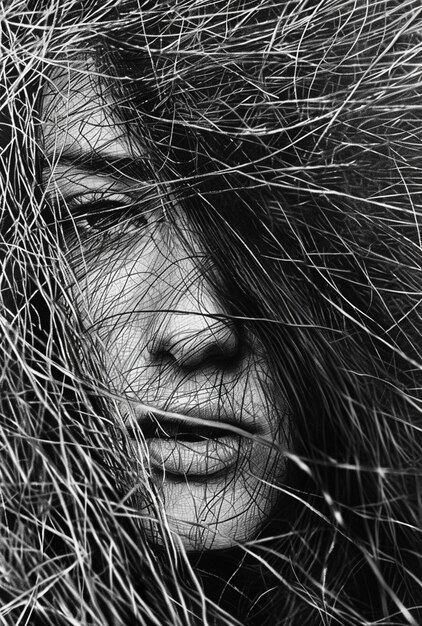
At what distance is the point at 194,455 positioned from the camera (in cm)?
39

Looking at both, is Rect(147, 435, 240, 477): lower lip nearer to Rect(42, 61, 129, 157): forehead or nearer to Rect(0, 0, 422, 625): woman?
Rect(0, 0, 422, 625): woman

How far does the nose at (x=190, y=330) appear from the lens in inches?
15.3

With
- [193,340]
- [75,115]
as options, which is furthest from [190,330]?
[75,115]

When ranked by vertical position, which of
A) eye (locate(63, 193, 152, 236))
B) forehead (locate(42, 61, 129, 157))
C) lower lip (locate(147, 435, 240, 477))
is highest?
forehead (locate(42, 61, 129, 157))

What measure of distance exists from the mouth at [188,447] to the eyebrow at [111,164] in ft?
0.41

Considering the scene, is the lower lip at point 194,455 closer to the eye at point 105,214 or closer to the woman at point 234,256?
the woman at point 234,256

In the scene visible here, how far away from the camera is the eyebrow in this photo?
1.26 ft

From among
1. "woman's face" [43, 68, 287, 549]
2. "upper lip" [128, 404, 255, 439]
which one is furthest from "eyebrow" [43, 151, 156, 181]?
"upper lip" [128, 404, 255, 439]

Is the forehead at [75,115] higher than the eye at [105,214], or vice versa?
the forehead at [75,115]

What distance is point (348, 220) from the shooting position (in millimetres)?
398

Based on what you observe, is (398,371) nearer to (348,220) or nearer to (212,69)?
(348,220)

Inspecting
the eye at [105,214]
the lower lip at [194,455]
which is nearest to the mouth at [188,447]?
the lower lip at [194,455]

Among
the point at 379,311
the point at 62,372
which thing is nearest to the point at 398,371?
the point at 379,311

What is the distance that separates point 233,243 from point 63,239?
0.09m
